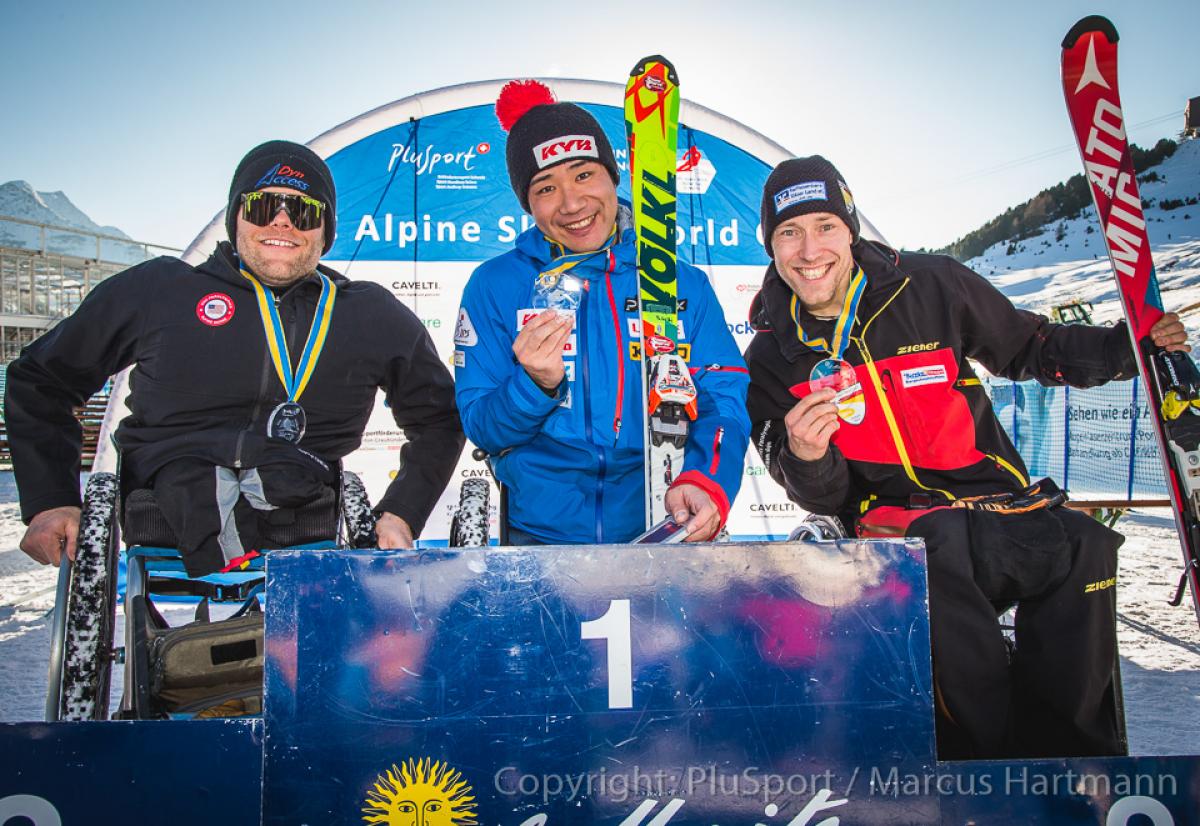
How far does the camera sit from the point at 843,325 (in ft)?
7.09

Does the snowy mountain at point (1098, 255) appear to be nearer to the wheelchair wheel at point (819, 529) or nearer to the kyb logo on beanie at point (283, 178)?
the wheelchair wheel at point (819, 529)

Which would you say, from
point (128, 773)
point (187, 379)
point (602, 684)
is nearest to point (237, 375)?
point (187, 379)

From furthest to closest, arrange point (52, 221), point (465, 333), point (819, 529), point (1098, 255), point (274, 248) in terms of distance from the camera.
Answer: point (52, 221), point (1098, 255), point (274, 248), point (465, 333), point (819, 529)

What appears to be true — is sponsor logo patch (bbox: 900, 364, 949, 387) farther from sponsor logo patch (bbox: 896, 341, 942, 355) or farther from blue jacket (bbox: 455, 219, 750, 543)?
blue jacket (bbox: 455, 219, 750, 543)

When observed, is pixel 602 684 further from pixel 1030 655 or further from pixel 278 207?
pixel 278 207

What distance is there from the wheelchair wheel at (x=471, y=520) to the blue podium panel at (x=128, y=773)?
2.59ft

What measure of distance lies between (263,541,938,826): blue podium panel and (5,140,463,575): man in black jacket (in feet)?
3.40

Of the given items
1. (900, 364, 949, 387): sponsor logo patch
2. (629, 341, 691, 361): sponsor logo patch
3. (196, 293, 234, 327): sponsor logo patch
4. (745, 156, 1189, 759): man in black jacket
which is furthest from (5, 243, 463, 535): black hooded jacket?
(900, 364, 949, 387): sponsor logo patch

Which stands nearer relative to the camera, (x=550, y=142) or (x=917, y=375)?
(x=917, y=375)

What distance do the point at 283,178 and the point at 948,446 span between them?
2.10 metres

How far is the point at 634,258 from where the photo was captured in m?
2.32

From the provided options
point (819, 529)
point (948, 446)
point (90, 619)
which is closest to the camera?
point (90, 619)

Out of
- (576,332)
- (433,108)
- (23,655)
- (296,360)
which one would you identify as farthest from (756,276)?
(23,655)

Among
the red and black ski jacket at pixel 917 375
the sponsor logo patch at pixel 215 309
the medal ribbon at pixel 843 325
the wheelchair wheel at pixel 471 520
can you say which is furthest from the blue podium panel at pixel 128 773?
the medal ribbon at pixel 843 325
